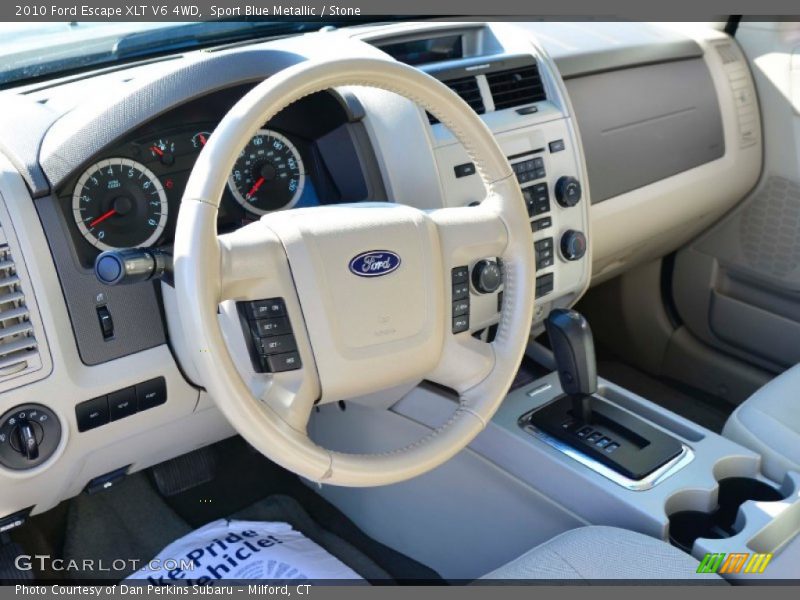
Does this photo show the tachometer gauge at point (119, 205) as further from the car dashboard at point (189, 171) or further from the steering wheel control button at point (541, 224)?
the steering wheel control button at point (541, 224)

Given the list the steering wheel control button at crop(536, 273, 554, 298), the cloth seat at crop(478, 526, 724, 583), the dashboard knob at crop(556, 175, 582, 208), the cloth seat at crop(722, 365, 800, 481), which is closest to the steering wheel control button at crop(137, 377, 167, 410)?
the cloth seat at crop(478, 526, 724, 583)

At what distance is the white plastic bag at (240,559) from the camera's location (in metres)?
1.69

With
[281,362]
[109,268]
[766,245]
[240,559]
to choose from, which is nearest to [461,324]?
[281,362]

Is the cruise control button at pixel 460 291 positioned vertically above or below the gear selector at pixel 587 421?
above

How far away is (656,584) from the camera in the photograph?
1.20m

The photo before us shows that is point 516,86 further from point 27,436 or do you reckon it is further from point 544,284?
point 27,436

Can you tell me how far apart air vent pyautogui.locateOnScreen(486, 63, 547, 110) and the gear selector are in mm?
484

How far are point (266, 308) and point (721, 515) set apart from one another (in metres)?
0.89

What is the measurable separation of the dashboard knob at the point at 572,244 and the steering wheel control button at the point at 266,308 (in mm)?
814

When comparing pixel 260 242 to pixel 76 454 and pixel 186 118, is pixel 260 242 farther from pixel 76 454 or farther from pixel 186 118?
pixel 76 454

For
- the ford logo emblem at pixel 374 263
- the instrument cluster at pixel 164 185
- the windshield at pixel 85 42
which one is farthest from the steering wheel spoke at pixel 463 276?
the windshield at pixel 85 42

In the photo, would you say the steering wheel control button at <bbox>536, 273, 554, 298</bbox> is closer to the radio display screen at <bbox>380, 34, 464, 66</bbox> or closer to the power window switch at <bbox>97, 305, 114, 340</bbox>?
the radio display screen at <bbox>380, 34, 464, 66</bbox>

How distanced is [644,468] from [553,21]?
121 cm

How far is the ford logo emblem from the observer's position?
3.79 feet
